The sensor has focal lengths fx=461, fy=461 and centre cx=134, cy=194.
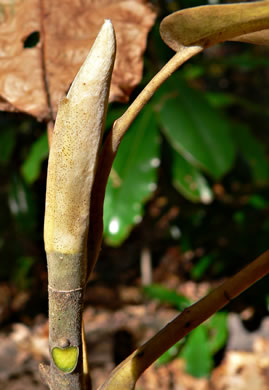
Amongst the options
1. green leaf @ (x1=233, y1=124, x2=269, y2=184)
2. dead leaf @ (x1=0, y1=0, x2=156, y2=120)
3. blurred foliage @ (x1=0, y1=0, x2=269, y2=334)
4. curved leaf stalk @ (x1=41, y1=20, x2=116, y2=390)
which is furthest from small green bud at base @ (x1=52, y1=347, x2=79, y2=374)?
green leaf @ (x1=233, y1=124, x2=269, y2=184)

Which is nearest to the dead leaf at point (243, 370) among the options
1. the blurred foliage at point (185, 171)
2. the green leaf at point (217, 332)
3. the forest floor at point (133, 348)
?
the forest floor at point (133, 348)

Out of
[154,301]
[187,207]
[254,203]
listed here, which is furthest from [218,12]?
[154,301]

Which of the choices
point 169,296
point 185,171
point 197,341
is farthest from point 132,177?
point 197,341

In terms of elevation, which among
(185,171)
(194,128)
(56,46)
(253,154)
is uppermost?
(56,46)

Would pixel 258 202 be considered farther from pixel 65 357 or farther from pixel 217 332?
pixel 65 357

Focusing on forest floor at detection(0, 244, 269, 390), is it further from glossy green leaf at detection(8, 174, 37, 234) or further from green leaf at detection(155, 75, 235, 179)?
green leaf at detection(155, 75, 235, 179)

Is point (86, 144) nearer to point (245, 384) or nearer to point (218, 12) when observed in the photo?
point (218, 12)
